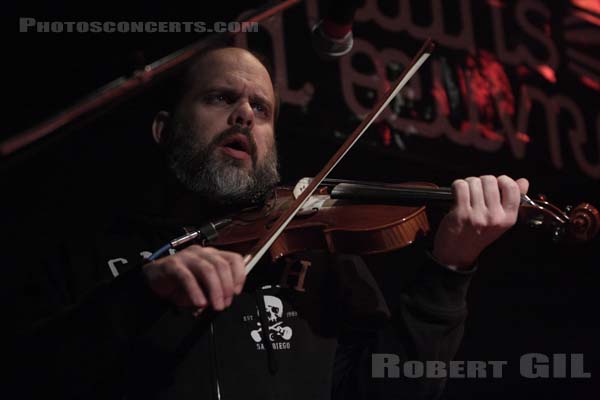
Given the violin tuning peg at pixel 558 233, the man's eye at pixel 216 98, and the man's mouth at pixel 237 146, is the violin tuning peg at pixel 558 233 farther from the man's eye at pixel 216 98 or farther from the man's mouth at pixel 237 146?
the man's eye at pixel 216 98

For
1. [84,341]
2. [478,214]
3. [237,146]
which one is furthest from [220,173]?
[478,214]

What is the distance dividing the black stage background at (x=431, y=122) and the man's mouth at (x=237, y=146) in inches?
16.4

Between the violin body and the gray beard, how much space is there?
9cm

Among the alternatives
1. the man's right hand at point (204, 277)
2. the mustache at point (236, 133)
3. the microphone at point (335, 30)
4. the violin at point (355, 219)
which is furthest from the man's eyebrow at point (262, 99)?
the man's right hand at point (204, 277)

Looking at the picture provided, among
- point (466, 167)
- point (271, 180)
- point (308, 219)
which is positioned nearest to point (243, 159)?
point (271, 180)

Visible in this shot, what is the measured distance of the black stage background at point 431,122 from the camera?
6.73 feet

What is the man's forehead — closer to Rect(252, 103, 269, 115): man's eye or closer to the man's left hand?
Rect(252, 103, 269, 115): man's eye

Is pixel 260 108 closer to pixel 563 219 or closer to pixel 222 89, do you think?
pixel 222 89

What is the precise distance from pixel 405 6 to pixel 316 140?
841mm

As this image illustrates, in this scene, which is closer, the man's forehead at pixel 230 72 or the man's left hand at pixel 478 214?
the man's left hand at pixel 478 214

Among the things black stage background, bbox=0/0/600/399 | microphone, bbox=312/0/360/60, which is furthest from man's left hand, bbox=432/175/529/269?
black stage background, bbox=0/0/600/399

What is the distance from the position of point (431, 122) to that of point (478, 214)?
1.53 meters

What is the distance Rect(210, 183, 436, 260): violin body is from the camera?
4.33ft

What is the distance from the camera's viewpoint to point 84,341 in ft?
3.60
